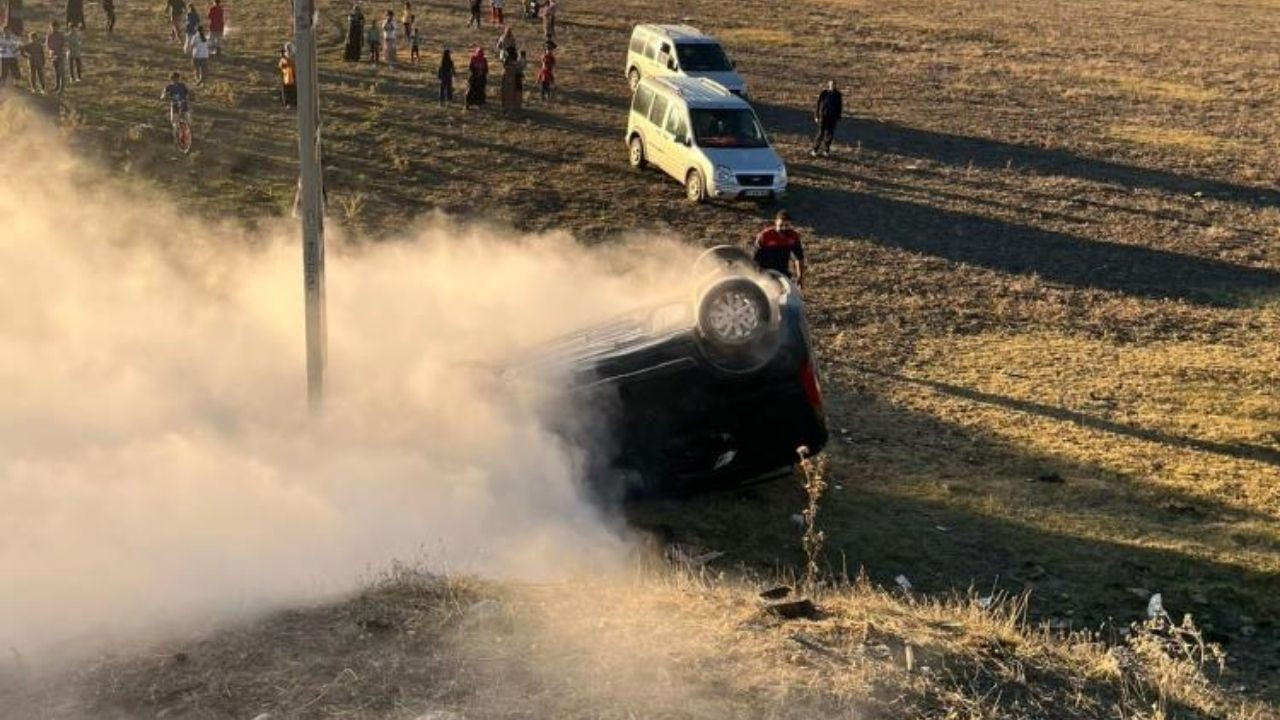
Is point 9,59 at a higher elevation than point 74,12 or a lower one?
lower

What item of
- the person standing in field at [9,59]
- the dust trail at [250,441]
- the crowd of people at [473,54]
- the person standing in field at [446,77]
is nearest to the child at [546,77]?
the crowd of people at [473,54]

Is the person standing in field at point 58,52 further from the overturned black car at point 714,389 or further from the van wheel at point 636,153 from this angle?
the overturned black car at point 714,389

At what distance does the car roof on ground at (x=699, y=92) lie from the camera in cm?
1959

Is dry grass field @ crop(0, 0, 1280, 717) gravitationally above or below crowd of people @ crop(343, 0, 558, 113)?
below

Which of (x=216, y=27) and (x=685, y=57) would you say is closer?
(x=685, y=57)

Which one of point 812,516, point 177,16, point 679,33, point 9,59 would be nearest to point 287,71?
point 9,59

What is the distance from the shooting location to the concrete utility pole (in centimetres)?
785

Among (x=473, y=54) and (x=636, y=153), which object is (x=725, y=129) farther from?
(x=473, y=54)

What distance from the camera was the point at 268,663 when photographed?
227 inches

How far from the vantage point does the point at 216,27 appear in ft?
89.3

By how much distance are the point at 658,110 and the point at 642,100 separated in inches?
29.4

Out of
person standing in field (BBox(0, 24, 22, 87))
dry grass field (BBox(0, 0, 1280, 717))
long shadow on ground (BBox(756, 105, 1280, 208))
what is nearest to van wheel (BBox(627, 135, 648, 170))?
dry grass field (BBox(0, 0, 1280, 717))

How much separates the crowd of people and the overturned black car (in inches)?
634

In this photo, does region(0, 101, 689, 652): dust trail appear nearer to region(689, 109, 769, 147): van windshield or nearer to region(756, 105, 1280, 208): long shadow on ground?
region(689, 109, 769, 147): van windshield
